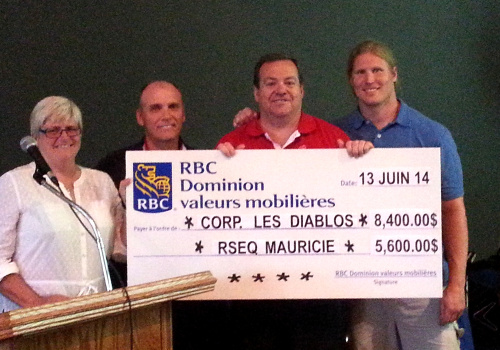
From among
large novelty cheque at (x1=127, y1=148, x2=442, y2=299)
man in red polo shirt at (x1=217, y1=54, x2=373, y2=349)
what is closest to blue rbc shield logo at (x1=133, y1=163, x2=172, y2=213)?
large novelty cheque at (x1=127, y1=148, x2=442, y2=299)

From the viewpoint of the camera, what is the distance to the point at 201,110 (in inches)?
134

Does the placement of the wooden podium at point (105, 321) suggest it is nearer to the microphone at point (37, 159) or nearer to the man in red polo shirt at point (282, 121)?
the microphone at point (37, 159)

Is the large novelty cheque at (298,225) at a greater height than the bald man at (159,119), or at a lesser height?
lesser

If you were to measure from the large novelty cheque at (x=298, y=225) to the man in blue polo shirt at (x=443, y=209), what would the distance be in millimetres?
175

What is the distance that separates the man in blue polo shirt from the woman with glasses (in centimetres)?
120

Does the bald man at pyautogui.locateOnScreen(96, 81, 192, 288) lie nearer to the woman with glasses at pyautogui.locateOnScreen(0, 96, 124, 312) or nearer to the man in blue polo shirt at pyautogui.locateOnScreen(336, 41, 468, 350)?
the woman with glasses at pyautogui.locateOnScreen(0, 96, 124, 312)

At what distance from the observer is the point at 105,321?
1272mm

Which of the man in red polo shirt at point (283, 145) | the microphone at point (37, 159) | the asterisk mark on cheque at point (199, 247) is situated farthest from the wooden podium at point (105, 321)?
the man in red polo shirt at point (283, 145)

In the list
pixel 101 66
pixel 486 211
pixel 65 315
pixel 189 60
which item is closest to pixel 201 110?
pixel 189 60

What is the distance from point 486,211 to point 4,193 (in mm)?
3098

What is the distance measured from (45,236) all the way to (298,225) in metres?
0.97

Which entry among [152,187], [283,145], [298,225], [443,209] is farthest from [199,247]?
[443,209]

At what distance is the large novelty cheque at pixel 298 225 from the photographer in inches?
79.5

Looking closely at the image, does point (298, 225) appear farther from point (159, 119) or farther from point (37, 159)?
point (37, 159)
